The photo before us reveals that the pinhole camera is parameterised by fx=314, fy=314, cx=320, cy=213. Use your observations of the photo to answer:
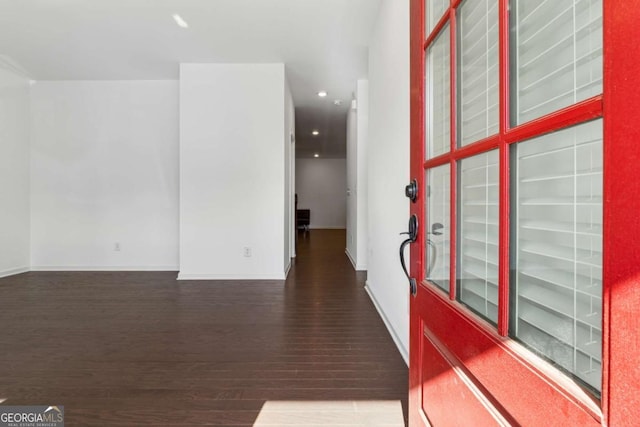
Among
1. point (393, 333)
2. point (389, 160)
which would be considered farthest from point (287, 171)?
point (393, 333)

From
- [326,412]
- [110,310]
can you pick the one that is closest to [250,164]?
[110,310]

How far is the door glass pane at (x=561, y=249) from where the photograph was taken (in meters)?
0.46

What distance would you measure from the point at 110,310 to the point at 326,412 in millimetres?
2399

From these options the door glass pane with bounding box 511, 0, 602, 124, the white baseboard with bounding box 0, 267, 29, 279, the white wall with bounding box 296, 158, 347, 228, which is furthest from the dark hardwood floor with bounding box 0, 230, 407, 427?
the white wall with bounding box 296, 158, 347, 228

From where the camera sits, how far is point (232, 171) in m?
3.97

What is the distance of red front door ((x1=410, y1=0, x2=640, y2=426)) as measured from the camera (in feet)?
1.23

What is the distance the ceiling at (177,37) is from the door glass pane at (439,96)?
2262mm

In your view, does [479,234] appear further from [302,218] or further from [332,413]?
[302,218]

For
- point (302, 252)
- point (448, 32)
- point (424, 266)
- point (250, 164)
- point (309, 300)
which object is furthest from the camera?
point (302, 252)

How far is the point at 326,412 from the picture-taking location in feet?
4.81

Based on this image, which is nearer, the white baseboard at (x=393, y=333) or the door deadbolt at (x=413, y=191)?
the door deadbolt at (x=413, y=191)

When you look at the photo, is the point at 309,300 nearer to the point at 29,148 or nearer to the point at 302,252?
the point at 302,252

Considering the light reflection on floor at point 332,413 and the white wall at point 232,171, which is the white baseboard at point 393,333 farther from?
the white wall at point 232,171

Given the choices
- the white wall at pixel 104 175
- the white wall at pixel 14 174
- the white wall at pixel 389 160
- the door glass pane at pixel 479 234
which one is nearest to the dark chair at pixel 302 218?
the white wall at pixel 104 175
